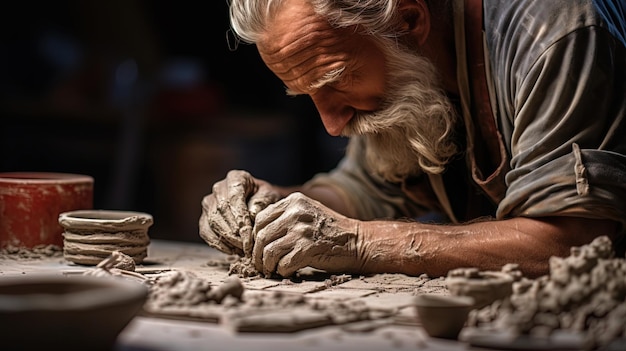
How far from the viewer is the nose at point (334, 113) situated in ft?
11.0

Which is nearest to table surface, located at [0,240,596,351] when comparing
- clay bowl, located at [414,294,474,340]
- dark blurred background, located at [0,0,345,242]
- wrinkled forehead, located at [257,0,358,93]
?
clay bowl, located at [414,294,474,340]

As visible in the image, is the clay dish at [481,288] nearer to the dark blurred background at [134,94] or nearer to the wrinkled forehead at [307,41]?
the wrinkled forehead at [307,41]

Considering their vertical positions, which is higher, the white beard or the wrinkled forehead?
the wrinkled forehead

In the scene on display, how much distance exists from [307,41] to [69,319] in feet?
5.37

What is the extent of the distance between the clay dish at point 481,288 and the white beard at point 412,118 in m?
1.08

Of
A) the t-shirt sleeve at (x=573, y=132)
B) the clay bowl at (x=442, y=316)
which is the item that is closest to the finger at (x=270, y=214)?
the t-shirt sleeve at (x=573, y=132)

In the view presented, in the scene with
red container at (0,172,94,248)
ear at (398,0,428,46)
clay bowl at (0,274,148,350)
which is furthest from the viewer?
red container at (0,172,94,248)

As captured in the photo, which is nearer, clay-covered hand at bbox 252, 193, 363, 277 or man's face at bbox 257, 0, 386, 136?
clay-covered hand at bbox 252, 193, 363, 277

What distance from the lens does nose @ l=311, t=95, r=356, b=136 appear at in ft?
11.0

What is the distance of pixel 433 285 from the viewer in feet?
9.46

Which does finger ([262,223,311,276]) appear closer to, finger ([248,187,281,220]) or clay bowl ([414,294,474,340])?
finger ([248,187,281,220])

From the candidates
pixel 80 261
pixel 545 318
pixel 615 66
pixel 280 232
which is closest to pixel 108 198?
pixel 80 261

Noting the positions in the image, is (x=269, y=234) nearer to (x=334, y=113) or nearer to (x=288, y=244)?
(x=288, y=244)

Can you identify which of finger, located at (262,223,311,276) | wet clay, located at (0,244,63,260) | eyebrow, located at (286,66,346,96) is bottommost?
wet clay, located at (0,244,63,260)
